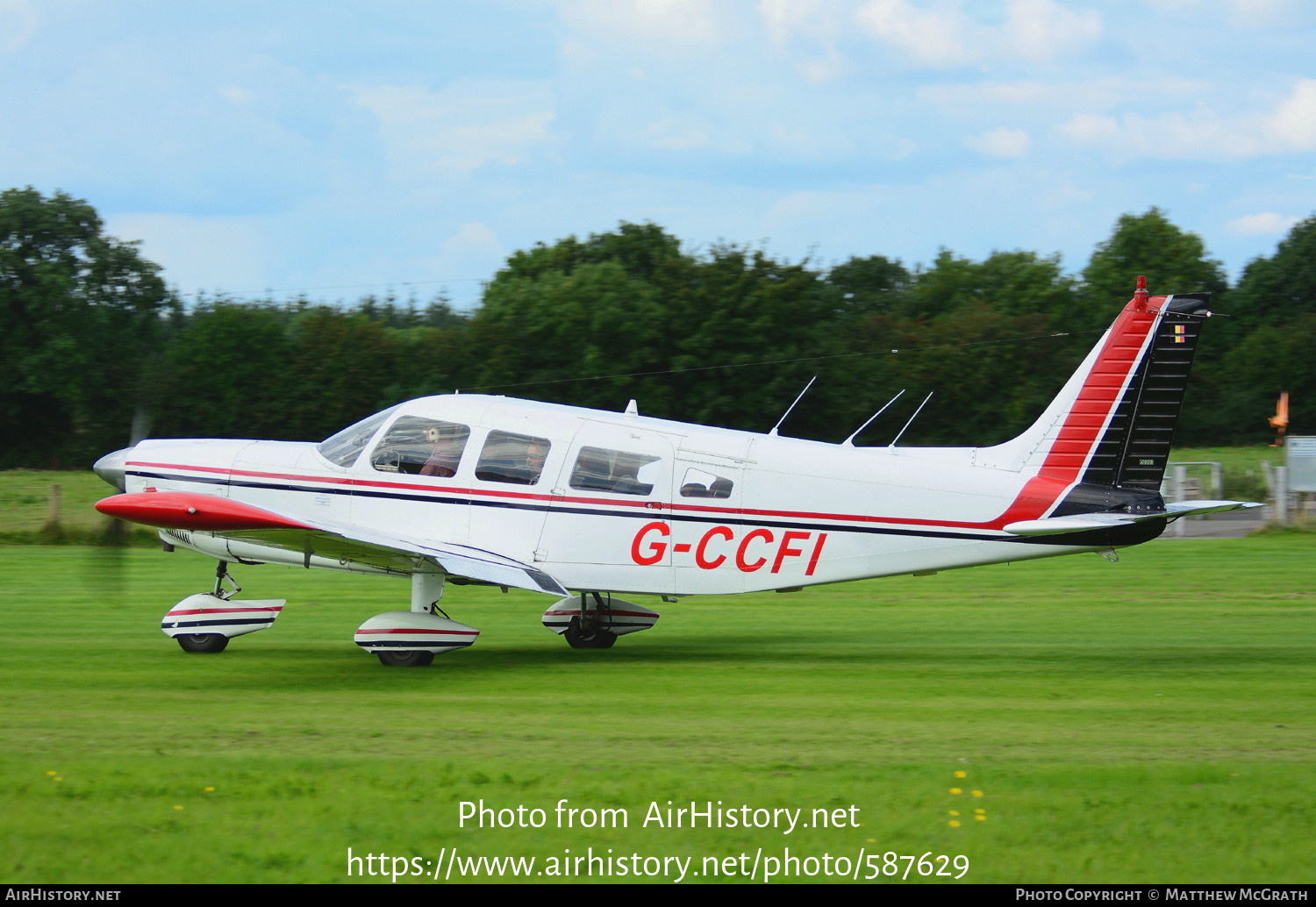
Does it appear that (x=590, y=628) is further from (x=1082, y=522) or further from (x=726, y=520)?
(x=1082, y=522)

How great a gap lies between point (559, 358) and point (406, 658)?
93.6ft

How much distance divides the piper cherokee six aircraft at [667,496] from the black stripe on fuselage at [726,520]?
0.02m

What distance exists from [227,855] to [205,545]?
5984 millimetres

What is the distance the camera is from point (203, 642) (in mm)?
10938

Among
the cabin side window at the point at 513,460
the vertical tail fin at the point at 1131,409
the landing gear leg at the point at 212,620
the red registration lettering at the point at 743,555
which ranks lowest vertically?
the landing gear leg at the point at 212,620

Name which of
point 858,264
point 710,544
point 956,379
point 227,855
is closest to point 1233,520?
point 956,379

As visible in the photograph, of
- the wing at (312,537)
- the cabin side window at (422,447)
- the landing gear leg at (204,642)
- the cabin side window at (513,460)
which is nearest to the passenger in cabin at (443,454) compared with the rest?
the cabin side window at (422,447)

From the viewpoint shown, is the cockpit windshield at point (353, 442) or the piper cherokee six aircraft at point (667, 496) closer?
the piper cherokee six aircraft at point (667, 496)

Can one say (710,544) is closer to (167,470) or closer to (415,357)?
(167,470)

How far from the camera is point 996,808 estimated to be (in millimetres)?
6016

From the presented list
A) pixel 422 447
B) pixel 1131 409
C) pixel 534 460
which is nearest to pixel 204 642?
pixel 422 447

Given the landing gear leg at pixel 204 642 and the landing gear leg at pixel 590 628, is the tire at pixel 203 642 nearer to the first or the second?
the landing gear leg at pixel 204 642

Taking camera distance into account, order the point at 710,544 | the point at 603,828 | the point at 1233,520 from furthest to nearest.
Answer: the point at 1233,520
the point at 710,544
the point at 603,828

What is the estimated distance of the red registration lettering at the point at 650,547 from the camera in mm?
10734
